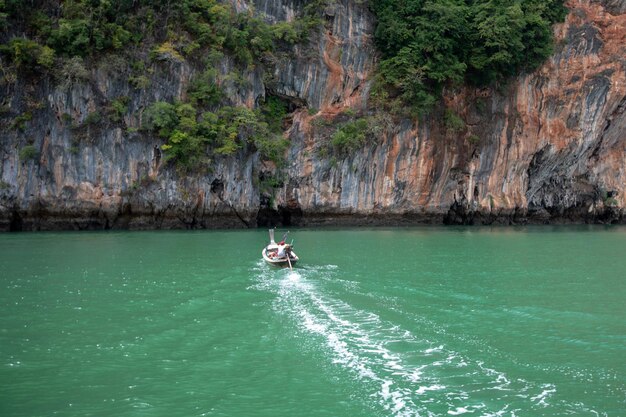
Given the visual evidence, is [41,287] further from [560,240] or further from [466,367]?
[560,240]

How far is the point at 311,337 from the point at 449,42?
28.4m

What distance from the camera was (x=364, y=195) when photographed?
3612 centimetres

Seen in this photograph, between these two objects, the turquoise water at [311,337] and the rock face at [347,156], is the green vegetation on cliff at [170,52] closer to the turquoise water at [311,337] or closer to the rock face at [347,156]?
the rock face at [347,156]

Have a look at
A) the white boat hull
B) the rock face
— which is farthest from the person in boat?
the rock face

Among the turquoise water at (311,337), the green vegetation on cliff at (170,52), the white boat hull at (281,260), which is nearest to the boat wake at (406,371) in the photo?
the turquoise water at (311,337)

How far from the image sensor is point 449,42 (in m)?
34.8

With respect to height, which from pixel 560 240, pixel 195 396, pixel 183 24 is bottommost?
pixel 195 396

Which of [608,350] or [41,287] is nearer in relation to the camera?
[608,350]

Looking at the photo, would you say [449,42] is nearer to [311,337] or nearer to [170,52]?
[170,52]

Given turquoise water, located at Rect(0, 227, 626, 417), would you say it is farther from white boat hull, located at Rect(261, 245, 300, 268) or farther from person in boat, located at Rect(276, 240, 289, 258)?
person in boat, located at Rect(276, 240, 289, 258)

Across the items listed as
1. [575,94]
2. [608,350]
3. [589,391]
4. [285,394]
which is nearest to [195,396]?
[285,394]

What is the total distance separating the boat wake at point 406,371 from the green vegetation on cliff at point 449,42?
2515 cm

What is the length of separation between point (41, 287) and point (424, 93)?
2594 cm

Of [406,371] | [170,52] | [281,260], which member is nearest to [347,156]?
[170,52]
